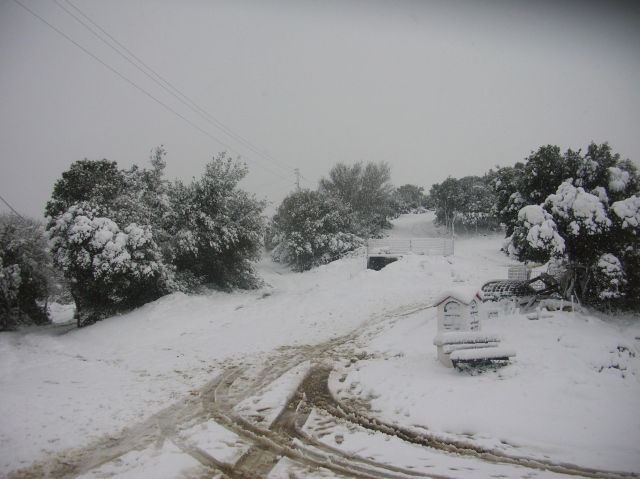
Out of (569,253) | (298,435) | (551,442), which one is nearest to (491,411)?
(551,442)

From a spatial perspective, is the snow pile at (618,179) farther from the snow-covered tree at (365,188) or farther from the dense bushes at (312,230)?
the snow-covered tree at (365,188)

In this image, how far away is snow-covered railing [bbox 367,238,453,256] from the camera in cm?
2436

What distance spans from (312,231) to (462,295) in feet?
68.1

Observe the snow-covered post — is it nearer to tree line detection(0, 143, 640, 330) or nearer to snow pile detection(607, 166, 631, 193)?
tree line detection(0, 143, 640, 330)

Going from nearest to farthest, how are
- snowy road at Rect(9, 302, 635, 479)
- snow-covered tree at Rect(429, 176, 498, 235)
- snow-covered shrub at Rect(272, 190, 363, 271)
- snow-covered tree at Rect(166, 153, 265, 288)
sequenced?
snowy road at Rect(9, 302, 635, 479) < snow-covered tree at Rect(166, 153, 265, 288) < snow-covered shrub at Rect(272, 190, 363, 271) < snow-covered tree at Rect(429, 176, 498, 235)

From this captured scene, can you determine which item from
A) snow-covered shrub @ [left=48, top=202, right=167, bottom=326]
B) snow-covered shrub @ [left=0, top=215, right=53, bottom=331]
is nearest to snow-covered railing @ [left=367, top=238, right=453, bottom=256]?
snow-covered shrub @ [left=48, top=202, right=167, bottom=326]

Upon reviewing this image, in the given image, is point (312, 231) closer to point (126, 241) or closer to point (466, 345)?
point (126, 241)

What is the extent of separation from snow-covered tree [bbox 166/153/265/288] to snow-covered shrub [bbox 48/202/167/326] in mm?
2412

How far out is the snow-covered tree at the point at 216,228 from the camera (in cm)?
1920

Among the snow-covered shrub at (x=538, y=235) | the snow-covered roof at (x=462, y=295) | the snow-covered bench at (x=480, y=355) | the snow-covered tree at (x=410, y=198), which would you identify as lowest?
the snow-covered bench at (x=480, y=355)

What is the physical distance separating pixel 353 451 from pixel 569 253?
9.82m

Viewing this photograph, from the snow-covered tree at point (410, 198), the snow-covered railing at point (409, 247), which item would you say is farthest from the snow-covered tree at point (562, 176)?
the snow-covered tree at point (410, 198)

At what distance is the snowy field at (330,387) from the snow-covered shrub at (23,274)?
2.55 metres

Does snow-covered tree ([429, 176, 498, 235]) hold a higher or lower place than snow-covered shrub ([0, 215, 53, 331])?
higher
